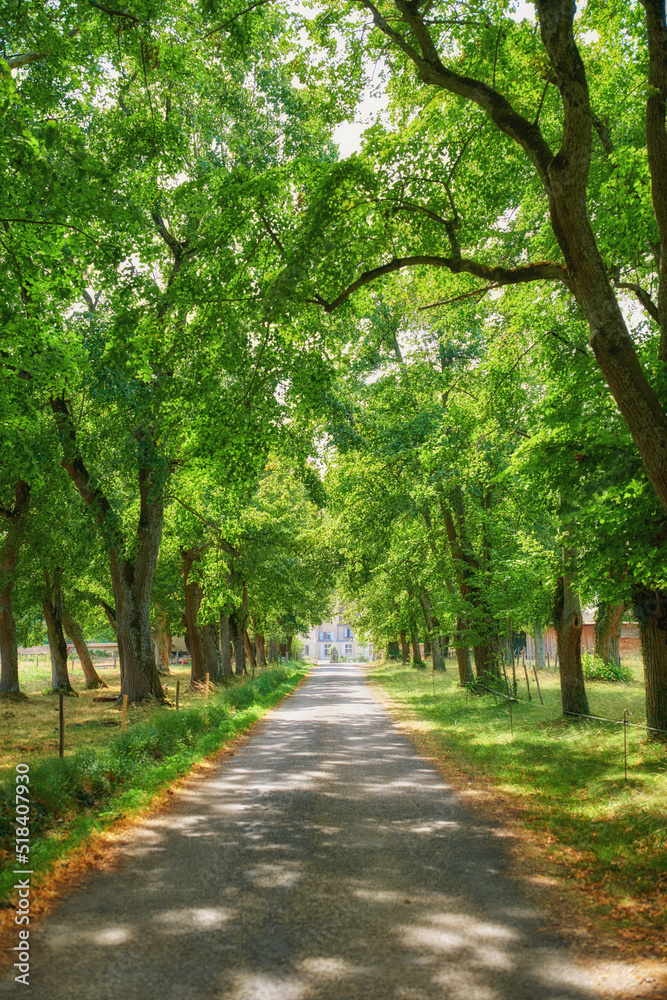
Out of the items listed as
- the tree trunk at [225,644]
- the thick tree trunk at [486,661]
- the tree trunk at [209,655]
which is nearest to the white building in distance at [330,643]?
the tree trunk at [225,644]

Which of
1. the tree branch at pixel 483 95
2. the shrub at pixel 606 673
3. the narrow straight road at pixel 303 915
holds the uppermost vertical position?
the tree branch at pixel 483 95

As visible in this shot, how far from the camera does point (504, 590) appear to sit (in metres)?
16.6

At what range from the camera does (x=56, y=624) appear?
87.4 feet

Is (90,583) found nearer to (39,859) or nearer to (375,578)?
(375,578)

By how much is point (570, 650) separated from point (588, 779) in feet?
18.0

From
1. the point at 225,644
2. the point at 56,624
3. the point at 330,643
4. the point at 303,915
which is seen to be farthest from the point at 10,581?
the point at 330,643

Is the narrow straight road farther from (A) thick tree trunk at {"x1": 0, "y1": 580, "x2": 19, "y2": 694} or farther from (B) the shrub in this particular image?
(B) the shrub

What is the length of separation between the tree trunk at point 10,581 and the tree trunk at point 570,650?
46.2ft

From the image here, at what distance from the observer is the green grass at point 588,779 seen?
602 centimetres

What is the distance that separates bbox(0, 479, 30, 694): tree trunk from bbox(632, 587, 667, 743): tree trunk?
50.7ft

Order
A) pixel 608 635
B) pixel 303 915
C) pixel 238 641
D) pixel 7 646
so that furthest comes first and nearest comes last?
1. pixel 238 641
2. pixel 608 635
3. pixel 7 646
4. pixel 303 915

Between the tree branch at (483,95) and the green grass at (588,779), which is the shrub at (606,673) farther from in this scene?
the tree branch at (483,95)

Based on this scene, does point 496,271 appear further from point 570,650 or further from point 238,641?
point 238,641

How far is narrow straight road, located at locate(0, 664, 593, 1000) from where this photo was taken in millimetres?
4137
